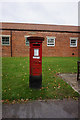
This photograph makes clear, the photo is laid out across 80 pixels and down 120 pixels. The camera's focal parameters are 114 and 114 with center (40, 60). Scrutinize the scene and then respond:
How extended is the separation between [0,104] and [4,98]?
39cm

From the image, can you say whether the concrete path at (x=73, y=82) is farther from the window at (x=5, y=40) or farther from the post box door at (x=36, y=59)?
the window at (x=5, y=40)

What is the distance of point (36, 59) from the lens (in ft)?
14.4

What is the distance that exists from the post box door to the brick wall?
47.3 feet

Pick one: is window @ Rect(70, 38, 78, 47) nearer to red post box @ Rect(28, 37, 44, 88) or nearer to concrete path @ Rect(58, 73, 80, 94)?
concrete path @ Rect(58, 73, 80, 94)

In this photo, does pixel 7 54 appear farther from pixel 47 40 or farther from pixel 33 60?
pixel 33 60

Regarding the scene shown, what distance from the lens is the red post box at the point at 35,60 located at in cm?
432

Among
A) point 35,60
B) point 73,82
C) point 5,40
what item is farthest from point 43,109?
point 5,40

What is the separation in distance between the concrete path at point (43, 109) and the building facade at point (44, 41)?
1559 cm

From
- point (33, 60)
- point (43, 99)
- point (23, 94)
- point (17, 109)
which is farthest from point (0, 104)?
point (33, 60)

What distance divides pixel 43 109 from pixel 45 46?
53.4 feet

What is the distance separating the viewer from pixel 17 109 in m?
3.06

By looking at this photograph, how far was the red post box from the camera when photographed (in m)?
4.32

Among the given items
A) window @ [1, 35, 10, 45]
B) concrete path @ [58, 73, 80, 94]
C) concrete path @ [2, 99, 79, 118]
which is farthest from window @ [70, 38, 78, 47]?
concrete path @ [2, 99, 79, 118]

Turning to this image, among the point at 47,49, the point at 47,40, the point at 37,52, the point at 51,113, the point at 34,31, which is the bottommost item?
the point at 51,113
